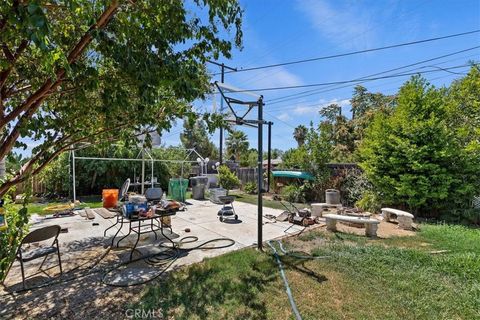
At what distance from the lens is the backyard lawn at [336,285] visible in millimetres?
2684

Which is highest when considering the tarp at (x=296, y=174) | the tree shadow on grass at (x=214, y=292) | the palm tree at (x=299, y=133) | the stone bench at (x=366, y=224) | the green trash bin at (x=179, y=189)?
the palm tree at (x=299, y=133)

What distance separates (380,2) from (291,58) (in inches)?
191

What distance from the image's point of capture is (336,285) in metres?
3.22

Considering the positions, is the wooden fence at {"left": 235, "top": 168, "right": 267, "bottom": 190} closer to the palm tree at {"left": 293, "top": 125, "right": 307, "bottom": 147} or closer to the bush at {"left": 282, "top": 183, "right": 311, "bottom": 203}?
the bush at {"left": 282, "top": 183, "right": 311, "bottom": 203}

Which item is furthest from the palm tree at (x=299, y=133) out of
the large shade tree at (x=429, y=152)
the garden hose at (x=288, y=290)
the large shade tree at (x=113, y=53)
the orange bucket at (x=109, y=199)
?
the large shade tree at (x=113, y=53)

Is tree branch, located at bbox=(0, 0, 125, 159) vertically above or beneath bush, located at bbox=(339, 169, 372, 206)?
above

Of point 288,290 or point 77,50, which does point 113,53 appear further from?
point 288,290

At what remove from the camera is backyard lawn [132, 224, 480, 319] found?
268cm

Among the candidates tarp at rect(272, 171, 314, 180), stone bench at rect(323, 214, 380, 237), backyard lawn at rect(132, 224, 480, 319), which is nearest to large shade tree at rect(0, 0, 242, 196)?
backyard lawn at rect(132, 224, 480, 319)

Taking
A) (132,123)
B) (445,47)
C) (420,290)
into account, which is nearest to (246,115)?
(132,123)

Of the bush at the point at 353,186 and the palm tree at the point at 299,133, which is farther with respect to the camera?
the palm tree at the point at 299,133

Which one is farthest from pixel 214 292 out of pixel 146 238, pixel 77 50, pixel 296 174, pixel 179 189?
pixel 296 174

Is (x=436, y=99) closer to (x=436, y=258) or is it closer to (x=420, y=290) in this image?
(x=436, y=258)

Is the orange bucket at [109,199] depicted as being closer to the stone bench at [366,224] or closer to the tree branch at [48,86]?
the tree branch at [48,86]
